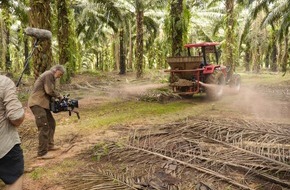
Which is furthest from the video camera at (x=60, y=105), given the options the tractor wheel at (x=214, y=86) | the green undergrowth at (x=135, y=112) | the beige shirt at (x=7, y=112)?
the tractor wheel at (x=214, y=86)

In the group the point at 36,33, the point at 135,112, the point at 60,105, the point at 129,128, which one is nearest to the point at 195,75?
the point at 135,112

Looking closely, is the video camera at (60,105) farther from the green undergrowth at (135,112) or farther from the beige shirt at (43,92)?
the green undergrowth at (135,112)

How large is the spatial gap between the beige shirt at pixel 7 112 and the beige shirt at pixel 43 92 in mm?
2365

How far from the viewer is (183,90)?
39.9 ft

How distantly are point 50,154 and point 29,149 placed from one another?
2.43 feet

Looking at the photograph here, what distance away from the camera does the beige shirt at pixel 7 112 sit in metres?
3.27

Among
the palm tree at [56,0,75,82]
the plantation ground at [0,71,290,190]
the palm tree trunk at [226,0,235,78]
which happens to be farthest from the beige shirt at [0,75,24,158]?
the palm tree trunk at [226,0,235,78]

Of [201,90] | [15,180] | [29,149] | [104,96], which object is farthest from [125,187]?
[104,96]

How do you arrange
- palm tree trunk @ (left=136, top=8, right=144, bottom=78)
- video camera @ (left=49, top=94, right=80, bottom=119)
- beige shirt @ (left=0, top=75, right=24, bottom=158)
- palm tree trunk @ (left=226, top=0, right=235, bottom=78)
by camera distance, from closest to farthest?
beige shirt @ (left=0, top=75, right=24, bottom=158) → video camera @ (left=49, top=94, right=80, bottom=119) → palm tree trunk @ (left=226, top=0, right=235, bottom=78) → palm tree trunk @ (left=136, top=8, right=144, bottom=78)

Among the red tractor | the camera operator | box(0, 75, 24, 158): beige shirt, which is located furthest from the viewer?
the red tractor

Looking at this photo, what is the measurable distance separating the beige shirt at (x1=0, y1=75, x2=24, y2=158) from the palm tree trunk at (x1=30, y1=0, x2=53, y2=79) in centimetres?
682

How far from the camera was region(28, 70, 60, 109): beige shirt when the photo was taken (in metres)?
5.72

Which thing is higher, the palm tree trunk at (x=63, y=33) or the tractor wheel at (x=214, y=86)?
the palm tree trunk at (x=63, y=33)

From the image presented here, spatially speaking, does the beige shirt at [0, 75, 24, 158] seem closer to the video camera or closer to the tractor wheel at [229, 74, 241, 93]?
the video camera
